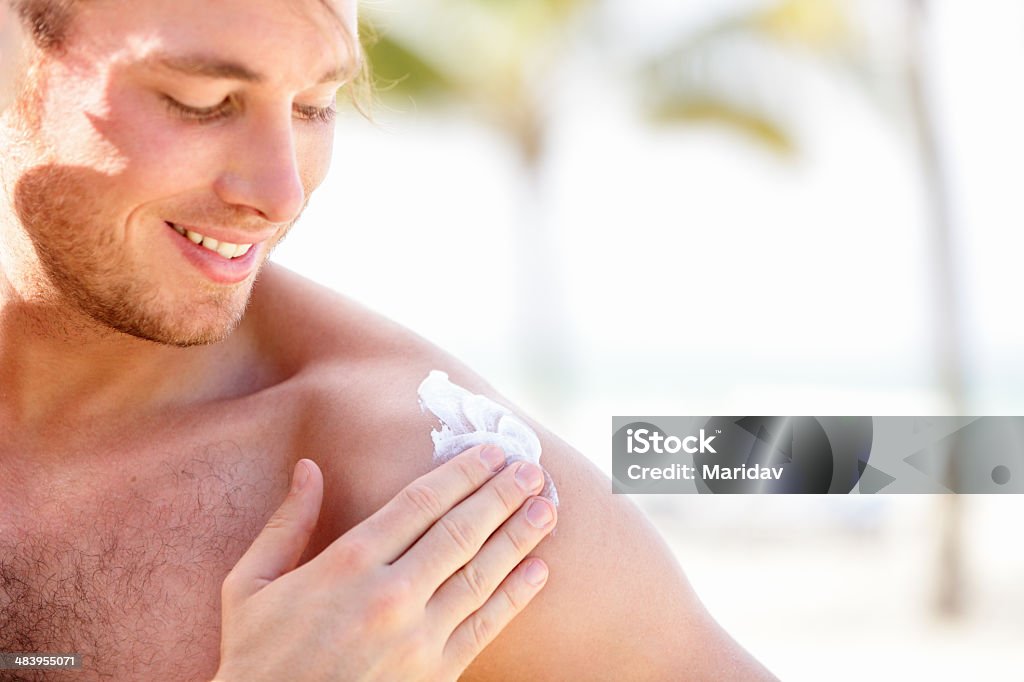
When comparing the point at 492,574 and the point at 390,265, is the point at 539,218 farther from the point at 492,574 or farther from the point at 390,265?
the point at 492,574

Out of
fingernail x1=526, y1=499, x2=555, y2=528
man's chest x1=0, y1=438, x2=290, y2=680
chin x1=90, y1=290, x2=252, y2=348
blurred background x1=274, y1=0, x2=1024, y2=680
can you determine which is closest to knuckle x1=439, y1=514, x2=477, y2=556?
fingernail x1=526, y1=499, x2=555, y2=528

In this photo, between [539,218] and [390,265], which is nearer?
[539,218]

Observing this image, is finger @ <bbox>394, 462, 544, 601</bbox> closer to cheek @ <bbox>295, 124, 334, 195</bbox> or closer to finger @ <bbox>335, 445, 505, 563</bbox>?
finger @ <bbox>335, 445, 505, 563</bbox>

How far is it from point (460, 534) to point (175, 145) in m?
0.73

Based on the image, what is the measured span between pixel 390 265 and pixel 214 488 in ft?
89.8

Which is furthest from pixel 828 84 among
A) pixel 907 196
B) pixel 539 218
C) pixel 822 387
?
pixel 907 196

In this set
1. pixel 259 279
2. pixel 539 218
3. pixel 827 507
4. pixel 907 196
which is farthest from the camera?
pixel 907 196

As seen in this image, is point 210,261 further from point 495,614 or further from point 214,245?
point 495,614

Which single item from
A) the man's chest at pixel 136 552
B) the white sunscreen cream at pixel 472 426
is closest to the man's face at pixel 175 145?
the man's chest at pixel 136 552

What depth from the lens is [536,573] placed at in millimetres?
1644

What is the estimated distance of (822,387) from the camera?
25.4 metres

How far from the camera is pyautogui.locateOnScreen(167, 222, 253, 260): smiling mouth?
1.80 metres

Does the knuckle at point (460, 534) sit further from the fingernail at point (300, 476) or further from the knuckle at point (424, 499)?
the fingernail at point (300, 476)

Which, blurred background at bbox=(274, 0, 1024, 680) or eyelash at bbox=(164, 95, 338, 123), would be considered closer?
eyelash at bbox=(164, 95, 338, 123)
